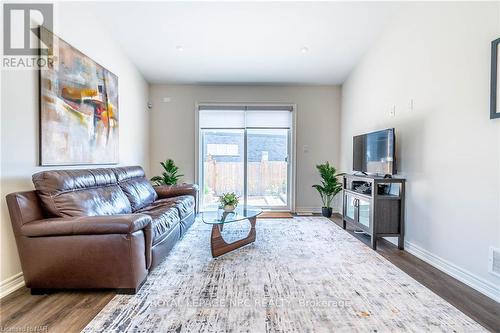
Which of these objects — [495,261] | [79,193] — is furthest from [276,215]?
[79,193]

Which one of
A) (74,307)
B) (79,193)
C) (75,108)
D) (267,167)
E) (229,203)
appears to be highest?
(75,108)

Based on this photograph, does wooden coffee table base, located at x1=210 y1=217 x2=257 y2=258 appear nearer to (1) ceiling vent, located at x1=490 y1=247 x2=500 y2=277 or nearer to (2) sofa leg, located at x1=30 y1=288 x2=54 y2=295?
(2) sofa leg, located at x1=30 y1=288 x2=54 y2=295

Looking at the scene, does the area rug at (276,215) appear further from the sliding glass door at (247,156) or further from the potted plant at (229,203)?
the potted plant at (229,203)

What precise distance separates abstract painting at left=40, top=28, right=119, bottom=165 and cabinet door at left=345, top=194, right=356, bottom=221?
3.53 m

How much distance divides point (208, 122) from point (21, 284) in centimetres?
368

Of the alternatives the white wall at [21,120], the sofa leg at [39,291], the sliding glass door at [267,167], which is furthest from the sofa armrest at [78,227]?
the sliding glass door at [267,167]

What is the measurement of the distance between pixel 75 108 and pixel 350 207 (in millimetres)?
3807

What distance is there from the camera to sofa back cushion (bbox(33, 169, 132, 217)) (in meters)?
2.04

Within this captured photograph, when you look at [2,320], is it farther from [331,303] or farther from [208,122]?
[208,122]

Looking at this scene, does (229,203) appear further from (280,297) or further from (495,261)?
(495,261)

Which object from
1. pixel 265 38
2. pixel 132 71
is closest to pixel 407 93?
pixel 265 38

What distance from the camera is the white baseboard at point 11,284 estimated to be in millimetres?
1904

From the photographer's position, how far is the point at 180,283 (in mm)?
2145

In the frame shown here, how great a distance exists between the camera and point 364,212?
3.28 metres
